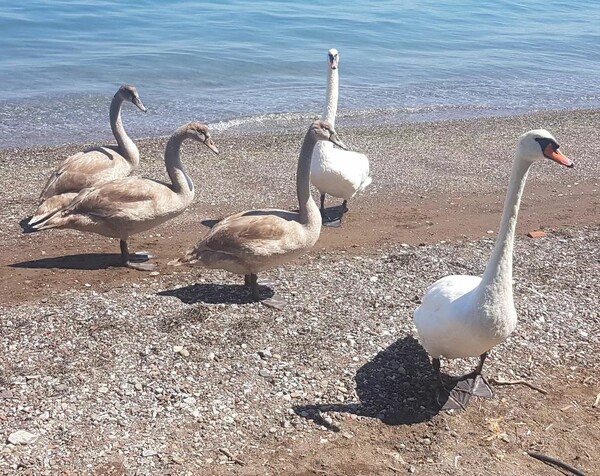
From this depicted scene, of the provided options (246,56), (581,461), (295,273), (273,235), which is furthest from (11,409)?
(246,56)

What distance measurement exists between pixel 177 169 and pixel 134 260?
45.8 inches

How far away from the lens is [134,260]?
27.4 feet

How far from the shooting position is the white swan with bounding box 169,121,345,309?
695 centimetres

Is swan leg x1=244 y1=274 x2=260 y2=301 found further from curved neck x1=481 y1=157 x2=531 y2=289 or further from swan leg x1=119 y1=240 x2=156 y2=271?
curved neck x1=481 y1=157 x2=531 y2=289

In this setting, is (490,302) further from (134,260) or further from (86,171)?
(86,171)

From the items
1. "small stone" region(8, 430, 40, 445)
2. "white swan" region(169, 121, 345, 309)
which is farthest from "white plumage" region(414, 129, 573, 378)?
"small stone" region(8, 430, 40, 445)

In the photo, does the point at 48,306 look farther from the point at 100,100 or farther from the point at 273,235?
the point at 100,100

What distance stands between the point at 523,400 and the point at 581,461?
2.56 feet

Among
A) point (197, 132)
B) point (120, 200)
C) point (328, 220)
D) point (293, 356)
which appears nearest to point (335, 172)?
point (328, 220)

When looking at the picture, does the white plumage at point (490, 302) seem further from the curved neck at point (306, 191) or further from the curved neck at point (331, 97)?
the curved neck at point (331, 97)

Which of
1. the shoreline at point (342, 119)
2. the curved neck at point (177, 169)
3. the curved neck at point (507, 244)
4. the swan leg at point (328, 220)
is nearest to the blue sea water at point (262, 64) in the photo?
the shoreline at point (342, 119)

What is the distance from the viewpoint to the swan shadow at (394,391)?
18.3ft

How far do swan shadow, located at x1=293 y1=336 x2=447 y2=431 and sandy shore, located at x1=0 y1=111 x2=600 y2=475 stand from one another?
0.02 m

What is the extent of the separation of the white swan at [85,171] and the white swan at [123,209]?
0.53 meters
